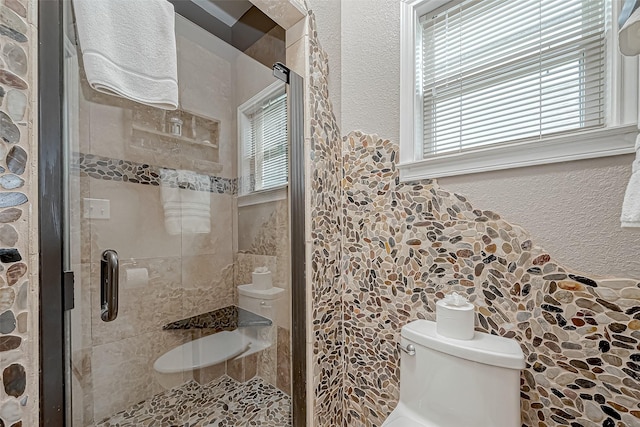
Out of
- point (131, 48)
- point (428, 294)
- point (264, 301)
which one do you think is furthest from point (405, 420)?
point (131, 48)

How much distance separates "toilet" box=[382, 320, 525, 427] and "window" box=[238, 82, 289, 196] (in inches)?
34.8

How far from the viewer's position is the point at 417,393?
1048 mm

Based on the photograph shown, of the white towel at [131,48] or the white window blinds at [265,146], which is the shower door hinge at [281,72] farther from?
the white towel at [131,48]

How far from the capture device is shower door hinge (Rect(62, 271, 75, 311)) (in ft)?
2.20

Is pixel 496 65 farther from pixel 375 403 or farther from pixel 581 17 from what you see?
pixel 375 403

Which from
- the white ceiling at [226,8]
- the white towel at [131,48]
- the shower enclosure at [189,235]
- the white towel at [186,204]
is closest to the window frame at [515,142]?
the shower enclosure at [189,235]

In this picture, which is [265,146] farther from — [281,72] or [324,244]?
[324,244]

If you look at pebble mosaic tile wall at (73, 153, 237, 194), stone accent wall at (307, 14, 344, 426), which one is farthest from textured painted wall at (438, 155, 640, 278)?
pebble mosaic tile wall at (73, 153, 237, 194)

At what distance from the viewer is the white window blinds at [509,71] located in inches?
36.5

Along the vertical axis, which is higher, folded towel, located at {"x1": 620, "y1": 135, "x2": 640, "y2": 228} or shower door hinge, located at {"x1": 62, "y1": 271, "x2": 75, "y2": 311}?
folded towel, located at {"x1": 620, "y1": 135, "x2": 640, "y2": 228}

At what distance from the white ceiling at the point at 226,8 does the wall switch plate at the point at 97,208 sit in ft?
3.08

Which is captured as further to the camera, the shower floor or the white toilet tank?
the white toilet tank

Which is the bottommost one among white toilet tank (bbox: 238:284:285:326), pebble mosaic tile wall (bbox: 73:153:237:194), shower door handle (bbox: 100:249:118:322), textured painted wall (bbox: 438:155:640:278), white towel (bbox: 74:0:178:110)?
white toilet tank (bbox: 238:284:285:326)

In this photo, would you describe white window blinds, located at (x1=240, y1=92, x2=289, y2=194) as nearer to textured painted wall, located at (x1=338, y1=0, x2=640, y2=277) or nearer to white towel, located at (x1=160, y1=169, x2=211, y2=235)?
white towel, located at (x1=160, y1=169, x2=211, y2=235)
